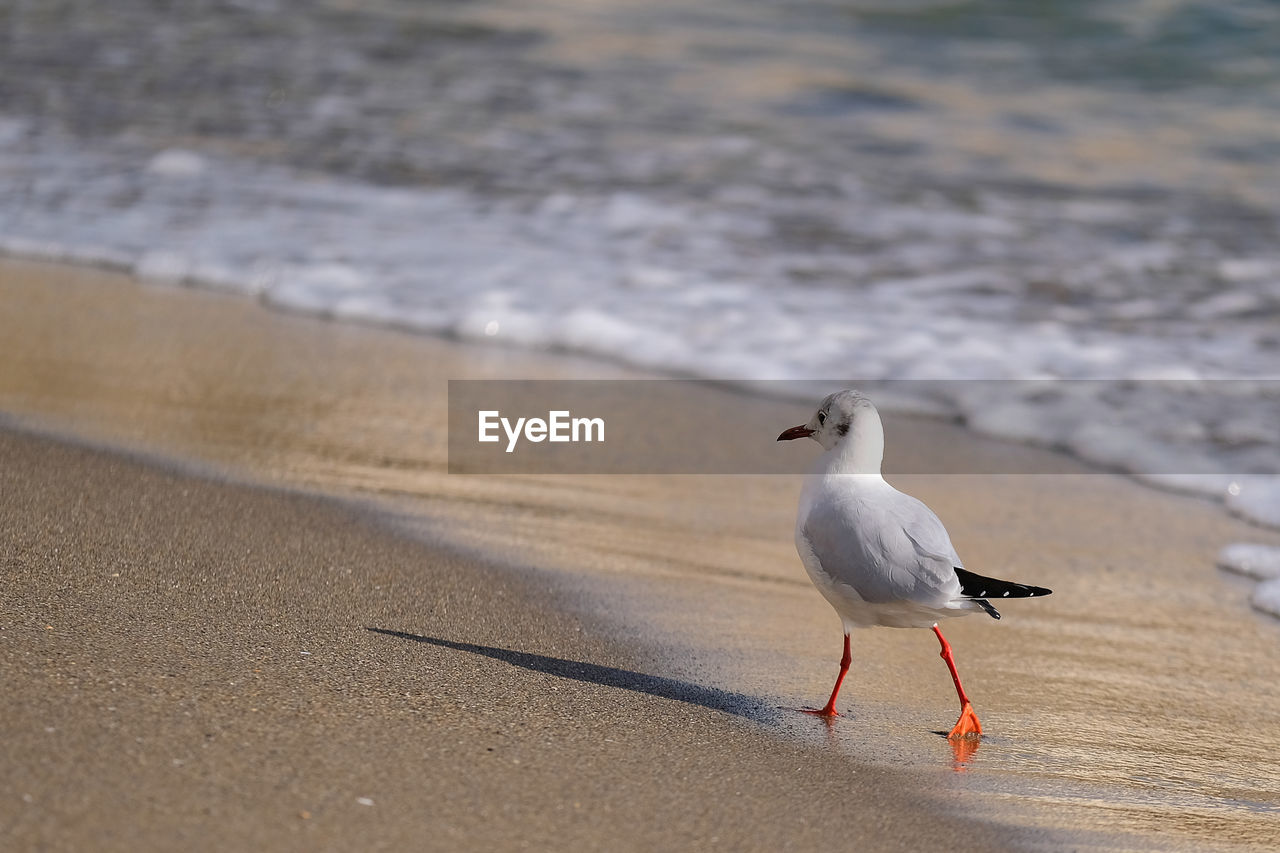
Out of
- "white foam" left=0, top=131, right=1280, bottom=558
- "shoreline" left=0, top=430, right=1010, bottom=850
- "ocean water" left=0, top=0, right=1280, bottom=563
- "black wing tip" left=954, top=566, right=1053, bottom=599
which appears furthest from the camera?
"ocean water" left=0, top=0, right=1280, bottom=563

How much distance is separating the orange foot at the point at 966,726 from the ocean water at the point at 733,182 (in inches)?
72.0

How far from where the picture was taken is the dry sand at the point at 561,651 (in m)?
2.06

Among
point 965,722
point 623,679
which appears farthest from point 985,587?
point 623,679

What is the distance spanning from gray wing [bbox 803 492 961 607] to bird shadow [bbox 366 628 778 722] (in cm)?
33

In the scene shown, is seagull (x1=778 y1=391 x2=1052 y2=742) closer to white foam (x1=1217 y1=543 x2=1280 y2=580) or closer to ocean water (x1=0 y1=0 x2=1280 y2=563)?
white foam (x1=1217 y1=543 x2=1280 y2=580)

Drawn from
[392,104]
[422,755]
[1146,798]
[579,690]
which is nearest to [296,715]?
[422,755]

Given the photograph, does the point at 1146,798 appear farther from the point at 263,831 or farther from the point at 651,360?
the point at 651,360

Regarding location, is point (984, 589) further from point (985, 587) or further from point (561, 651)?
point (561, 651)

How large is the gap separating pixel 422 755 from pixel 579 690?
1.56 ft

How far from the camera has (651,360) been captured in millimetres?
5156

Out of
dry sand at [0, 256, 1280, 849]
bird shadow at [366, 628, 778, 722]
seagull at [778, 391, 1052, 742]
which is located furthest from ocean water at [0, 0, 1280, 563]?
bird shadow at [366, 628, 778, 722]

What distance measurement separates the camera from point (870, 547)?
95.5 inches

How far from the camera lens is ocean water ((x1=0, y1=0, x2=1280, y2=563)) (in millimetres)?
5352

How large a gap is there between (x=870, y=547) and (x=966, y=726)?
41 centimetres
